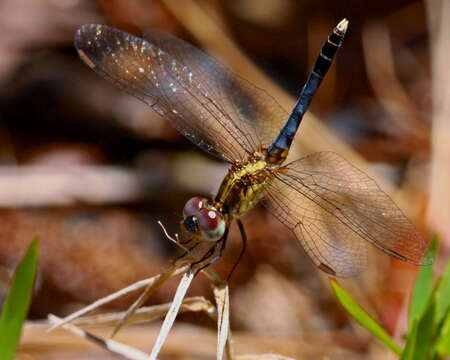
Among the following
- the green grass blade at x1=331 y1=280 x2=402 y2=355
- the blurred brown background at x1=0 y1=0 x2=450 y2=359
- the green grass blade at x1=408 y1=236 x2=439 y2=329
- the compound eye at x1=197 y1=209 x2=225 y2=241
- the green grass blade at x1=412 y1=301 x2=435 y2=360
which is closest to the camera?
the green grass blade at x1=412 y1=301 x2=435 y2=360

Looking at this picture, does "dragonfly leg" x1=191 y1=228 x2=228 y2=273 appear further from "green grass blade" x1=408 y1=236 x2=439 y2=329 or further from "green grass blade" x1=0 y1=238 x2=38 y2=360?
"green grass blade" x1=408 y1=236 x2=439 y2=329

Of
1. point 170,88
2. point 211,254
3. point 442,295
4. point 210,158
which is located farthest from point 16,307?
point 210,158

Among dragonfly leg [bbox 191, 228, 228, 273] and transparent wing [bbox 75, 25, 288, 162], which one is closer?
dragonfly leg [bbox 191, 228, 228, 273]

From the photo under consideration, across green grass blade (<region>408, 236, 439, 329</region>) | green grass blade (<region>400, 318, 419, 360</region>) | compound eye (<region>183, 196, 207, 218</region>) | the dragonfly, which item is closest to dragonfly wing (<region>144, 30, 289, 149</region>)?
the dragonfly

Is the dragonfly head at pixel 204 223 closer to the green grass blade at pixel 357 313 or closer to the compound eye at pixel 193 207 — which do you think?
the compound eye at pixel 193 207

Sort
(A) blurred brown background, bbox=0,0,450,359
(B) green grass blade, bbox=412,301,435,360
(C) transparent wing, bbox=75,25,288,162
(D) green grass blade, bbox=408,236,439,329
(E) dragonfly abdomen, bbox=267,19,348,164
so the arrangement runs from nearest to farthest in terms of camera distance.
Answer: (B) green grass blade, bbox=412,301,435,360 < (D) green grass blade, bbox=408,236,439,329 < (C) transparent wing, bbox=75,25,288,162 < (E) dragonfly abdomen, bbox=267,19,348,164 < (A) blurred brown background, bbox=0,0,450,359

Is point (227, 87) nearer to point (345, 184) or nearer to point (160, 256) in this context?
point (345, 184)

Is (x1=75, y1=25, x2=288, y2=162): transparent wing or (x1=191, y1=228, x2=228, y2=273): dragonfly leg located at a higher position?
(x1=75, y1=25, x2=288, y2=162): transparent wing
